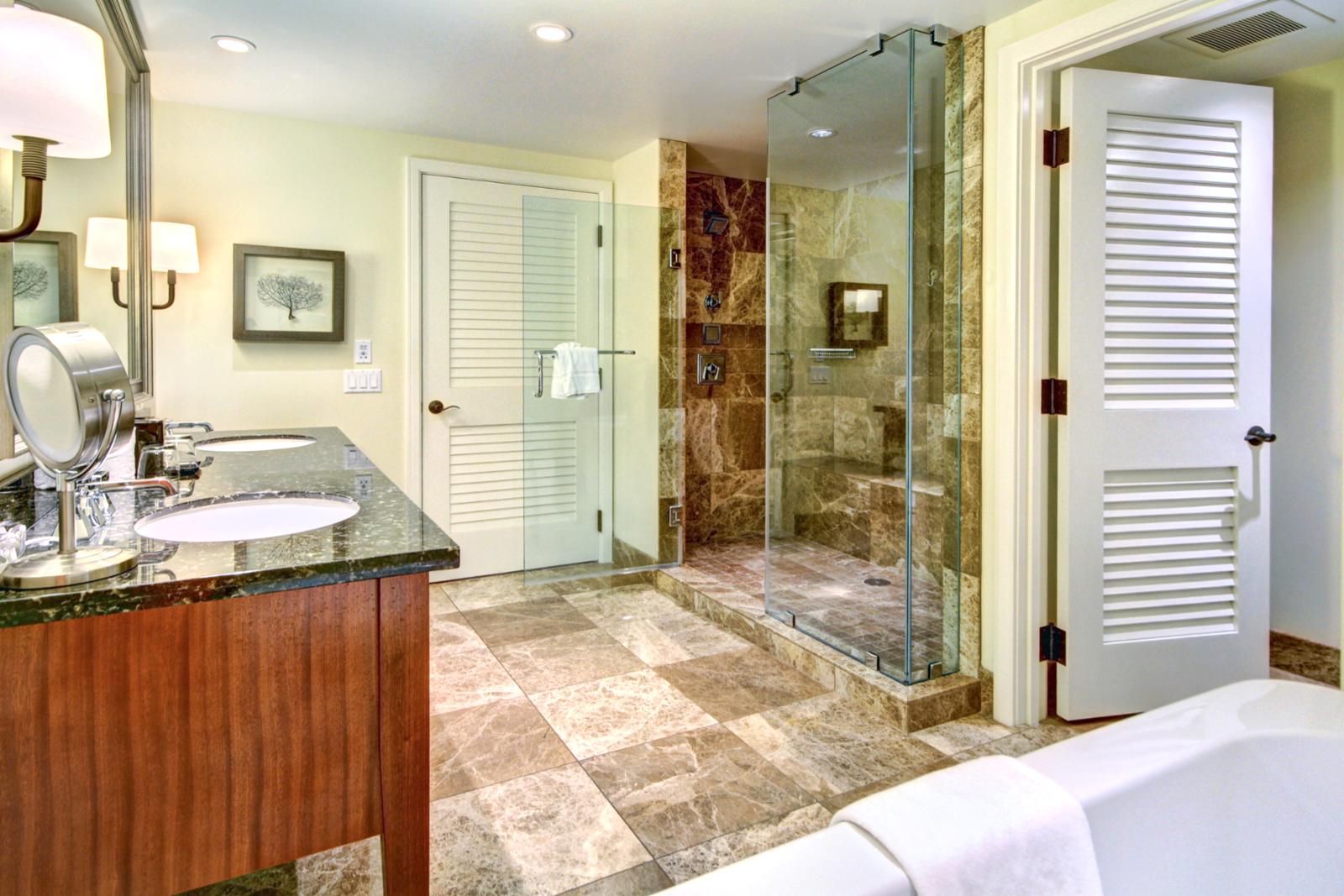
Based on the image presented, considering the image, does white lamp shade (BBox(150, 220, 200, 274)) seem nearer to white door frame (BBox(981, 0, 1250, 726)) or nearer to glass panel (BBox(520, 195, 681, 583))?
glass panel (BBox(520, 195, 681, 583))

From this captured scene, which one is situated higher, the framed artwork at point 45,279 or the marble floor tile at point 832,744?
the framed artwork at point 45,279

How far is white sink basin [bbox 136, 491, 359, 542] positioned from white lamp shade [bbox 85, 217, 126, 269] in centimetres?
69

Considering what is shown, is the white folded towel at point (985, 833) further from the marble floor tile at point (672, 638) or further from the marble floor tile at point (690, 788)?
the marble floor tile at point (672, 638)

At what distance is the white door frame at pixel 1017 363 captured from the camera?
7.57ft

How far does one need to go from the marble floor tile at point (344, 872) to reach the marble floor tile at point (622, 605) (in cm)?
159

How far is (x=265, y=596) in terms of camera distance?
110 centimetres

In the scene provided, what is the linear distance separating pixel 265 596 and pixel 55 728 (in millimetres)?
276

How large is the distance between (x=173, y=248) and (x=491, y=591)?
201 centimetres

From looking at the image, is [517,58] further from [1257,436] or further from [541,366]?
[1257,436]

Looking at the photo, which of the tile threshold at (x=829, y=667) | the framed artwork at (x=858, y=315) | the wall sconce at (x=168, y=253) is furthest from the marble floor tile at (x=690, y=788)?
the wall sconce at (x=168, y=253)

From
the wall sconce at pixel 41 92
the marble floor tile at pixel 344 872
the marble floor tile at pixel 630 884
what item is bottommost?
the marble floor tile at pixel 344 872

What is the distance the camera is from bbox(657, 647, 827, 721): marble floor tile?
2562mm

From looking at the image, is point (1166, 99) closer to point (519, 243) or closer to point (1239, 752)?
point (1239, 752)

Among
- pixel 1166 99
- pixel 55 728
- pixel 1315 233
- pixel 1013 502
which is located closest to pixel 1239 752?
pixel 1013 502
